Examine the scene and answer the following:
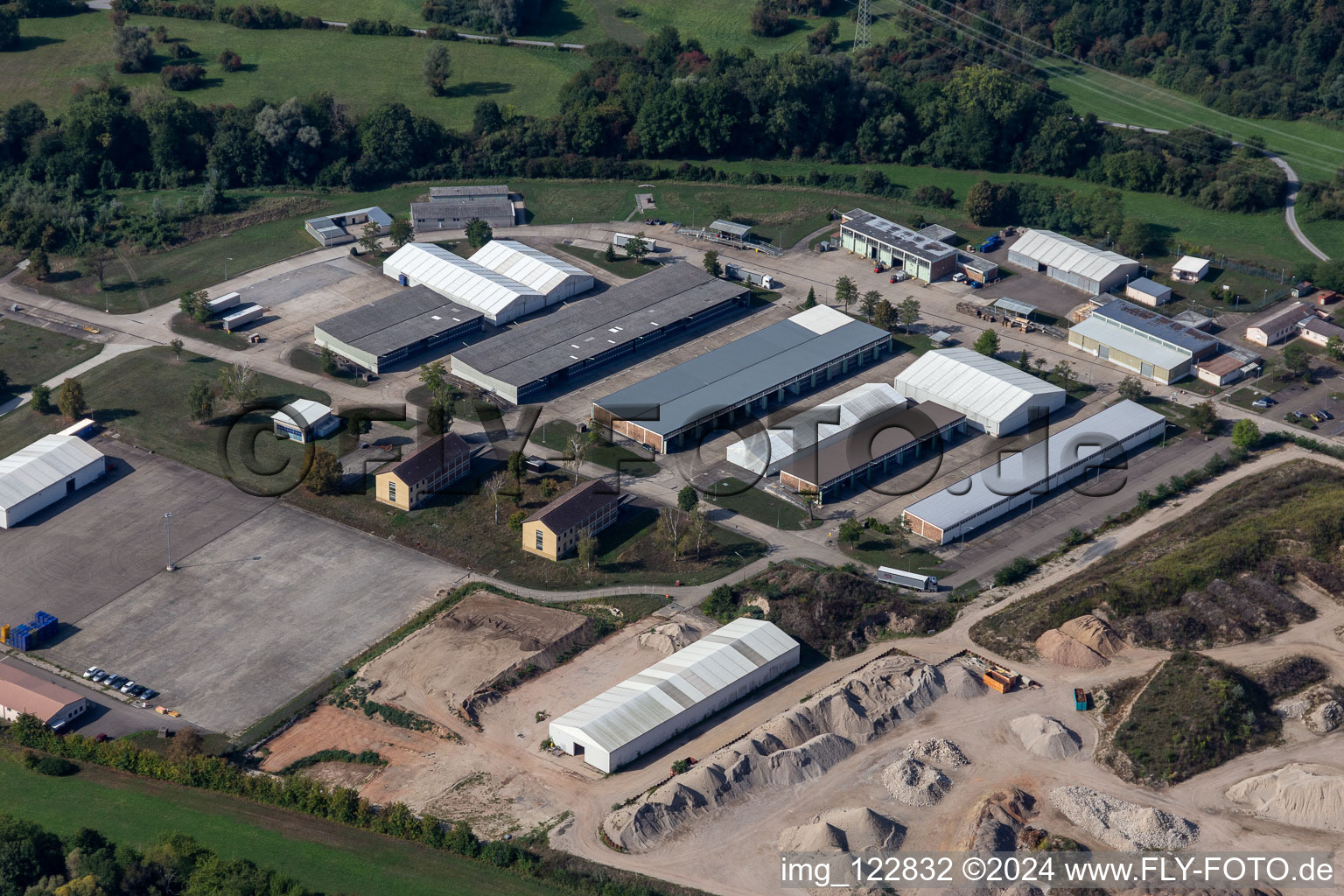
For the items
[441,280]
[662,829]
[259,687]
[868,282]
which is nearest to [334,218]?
[441,280]

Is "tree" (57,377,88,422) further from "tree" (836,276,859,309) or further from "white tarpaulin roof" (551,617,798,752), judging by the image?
Result: "tree" (836,276,859,309)

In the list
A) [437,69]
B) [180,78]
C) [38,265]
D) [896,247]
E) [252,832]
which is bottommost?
[252,832]

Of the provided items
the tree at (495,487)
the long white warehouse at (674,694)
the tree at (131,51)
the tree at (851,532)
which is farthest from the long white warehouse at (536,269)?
the tree at (131,51)

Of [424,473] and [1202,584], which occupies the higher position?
[424,473]

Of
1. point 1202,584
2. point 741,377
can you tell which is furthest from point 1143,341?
point 1202,584

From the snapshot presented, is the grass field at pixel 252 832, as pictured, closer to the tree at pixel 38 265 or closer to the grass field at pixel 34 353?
the grass field at pixel 34 353

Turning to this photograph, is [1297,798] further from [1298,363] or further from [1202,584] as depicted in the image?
[1298,363]
